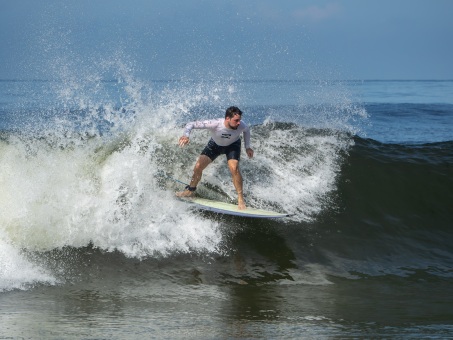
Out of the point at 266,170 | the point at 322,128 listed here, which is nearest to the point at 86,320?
the point at 266,170

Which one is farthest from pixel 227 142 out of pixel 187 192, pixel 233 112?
pixel 187 192

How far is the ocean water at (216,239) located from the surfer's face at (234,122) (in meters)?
1.36

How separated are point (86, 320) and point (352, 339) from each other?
250 cm

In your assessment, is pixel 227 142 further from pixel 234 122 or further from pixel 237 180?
pixel 237 180

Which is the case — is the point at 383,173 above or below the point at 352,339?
above

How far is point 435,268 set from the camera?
361 inches

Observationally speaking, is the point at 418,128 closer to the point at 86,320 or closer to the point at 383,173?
the point at 383,173

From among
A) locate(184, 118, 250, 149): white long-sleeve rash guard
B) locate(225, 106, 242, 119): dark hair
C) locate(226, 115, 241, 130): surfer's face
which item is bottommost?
locate(184, 118, 250, 149): white long-sleeve rash guard

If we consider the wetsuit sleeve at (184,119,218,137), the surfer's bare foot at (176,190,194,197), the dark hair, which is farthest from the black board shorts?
the surfer's bare foot at (176,190,194,197)

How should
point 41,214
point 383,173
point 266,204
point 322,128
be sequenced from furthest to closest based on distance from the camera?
point 322,128, point 383,173, point 266,204, point 41,214

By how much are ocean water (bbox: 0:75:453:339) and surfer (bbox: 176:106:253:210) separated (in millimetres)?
517

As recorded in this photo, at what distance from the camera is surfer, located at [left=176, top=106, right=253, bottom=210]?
31.7 feet

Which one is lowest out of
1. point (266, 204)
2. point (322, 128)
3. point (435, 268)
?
point (435, 268)

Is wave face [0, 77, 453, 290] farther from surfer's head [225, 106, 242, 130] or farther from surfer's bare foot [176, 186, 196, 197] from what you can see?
surfer's head [225, 106, 242, 130]
